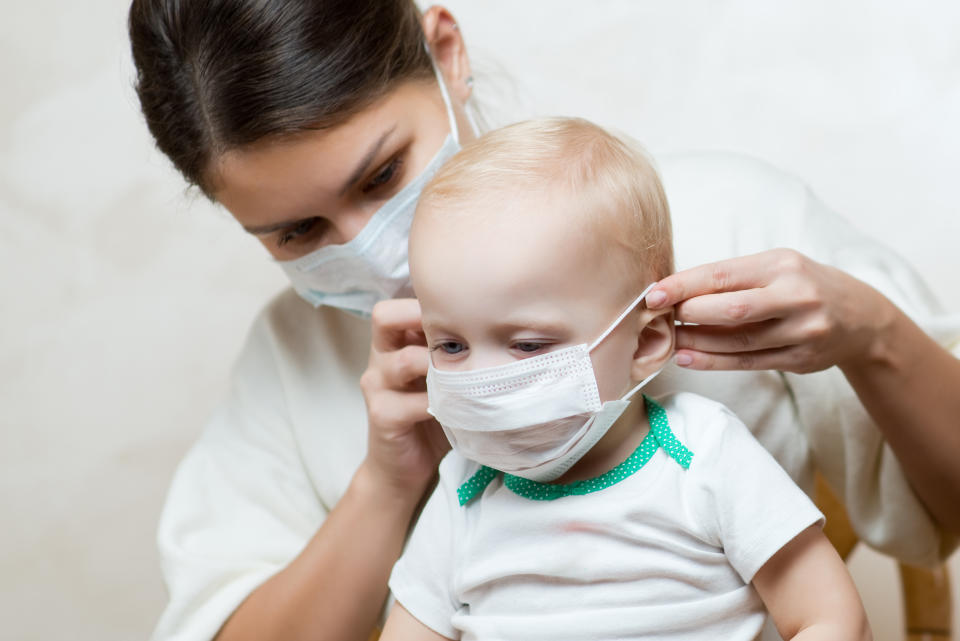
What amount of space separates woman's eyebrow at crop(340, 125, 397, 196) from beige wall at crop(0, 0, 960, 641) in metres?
0.82

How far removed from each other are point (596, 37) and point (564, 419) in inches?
61.5

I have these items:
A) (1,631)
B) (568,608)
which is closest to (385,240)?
(568,608)

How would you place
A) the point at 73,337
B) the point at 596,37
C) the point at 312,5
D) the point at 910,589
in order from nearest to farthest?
the point at 312,5 → the point at 910,589 → the point at 596,37 → the point at 73,337

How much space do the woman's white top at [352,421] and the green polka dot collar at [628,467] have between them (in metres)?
0.23

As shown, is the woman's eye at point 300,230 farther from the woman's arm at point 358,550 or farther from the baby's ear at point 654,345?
the baby's ear at point 654,345

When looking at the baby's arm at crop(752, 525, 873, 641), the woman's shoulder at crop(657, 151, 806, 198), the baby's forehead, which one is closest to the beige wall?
the woman's shoulder at crop(657, 151, 806, 198)

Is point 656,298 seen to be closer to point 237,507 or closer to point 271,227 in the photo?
point 271,227

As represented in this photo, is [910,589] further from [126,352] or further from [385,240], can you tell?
[126,352]

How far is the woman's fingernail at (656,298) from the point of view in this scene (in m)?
1.19

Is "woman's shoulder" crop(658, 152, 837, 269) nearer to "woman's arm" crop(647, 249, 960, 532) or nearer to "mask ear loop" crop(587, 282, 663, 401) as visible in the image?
"woman's arm" crop(647, 249, 960, 532)

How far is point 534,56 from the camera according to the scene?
2539 millimetres

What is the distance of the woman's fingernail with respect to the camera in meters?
1.19

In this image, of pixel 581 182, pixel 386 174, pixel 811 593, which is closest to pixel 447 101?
pixel 386 174

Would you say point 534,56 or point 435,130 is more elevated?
point 435,130
